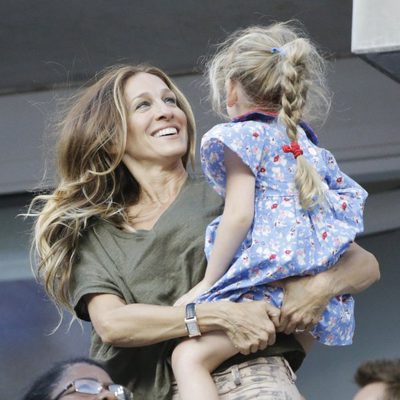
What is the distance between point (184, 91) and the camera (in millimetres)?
7344

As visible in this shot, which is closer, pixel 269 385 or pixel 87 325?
pixel 269 385

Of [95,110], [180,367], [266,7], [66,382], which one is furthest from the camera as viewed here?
[266,7]

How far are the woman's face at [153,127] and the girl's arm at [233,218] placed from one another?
1.22 feet

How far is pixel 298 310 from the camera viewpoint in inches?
165

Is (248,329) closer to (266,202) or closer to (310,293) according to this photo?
(310,293)

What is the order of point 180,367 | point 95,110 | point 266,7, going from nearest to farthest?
point 180,367
point 95,110
point 266,7

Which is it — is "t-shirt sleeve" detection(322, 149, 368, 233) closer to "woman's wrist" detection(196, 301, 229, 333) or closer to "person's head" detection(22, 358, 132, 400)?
"woman's wrist" detection(196, 301, 229, 333)

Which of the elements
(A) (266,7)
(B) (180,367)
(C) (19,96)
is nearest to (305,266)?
(B) (180,367)

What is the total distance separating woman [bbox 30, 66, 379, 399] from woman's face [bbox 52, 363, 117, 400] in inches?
12.4

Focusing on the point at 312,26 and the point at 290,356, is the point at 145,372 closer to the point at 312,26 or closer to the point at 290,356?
the point at 290,356

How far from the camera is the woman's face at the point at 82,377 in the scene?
3.73 m

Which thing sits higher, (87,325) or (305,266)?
(305,266)

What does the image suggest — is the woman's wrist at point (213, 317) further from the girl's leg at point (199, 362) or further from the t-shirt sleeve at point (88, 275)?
the t-shirt sleeve at point (88, 275)

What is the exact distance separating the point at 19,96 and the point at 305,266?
353 centimetres
